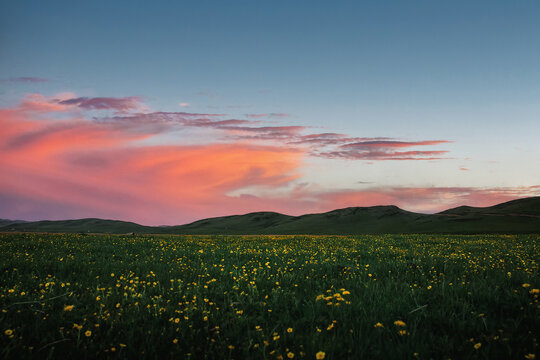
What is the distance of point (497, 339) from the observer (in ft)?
12.6

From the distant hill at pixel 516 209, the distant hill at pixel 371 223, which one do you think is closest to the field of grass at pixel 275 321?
the distant hill at pixel 371 223

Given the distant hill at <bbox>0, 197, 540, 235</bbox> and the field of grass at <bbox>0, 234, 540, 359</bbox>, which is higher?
the field of grass at <bbox>0, 234, 540, 359</bbox>

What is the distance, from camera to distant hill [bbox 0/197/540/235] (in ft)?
242

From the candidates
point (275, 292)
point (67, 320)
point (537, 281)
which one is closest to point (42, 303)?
point (67, 320)

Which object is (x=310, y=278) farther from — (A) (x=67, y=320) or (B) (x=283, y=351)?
(A) (x=67, y=320)

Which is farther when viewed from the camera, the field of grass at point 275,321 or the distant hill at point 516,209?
the distant hill at point 516,209

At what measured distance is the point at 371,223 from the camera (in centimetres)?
10375

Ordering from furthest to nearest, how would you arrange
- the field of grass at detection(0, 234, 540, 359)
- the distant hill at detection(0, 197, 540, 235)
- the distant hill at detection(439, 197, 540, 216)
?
1. the distant hill at detection(439, 197, 540, 216)
2. the distant hill at detection(0, 197, 540, 235)
3. the field of grass at detection(0, 234, 540, 359)

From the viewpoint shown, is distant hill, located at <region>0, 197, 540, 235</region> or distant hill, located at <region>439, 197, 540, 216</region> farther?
distant hill, located at <region>439, 197, 540, 216</region>

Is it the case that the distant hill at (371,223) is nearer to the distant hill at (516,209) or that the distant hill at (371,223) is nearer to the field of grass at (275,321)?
the distant hill at (516,209)

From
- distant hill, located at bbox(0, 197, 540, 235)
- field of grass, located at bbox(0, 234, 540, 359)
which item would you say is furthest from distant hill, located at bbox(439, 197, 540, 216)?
field of grass, located at bbox(0, 234, 540, 359)

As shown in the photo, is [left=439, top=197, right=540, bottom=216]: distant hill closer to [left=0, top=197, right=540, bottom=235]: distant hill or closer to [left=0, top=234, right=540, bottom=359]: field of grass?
[left=0, top=197, right=540, bottom=235]: distant hill

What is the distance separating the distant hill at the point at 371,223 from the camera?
2904 inches

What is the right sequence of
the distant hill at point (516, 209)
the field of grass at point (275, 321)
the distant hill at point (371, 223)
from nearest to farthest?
1. the field of grass at point (275, 321)
2. the distant hill at point (371, 223)
3. the distant hill at point (516, 209)
